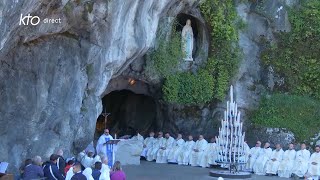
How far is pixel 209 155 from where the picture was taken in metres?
22.0

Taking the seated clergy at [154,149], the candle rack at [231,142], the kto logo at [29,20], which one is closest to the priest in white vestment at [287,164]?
the candle rack at [231,142]

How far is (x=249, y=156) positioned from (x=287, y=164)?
1.17 metres

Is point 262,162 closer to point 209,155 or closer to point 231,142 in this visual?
point 209,155

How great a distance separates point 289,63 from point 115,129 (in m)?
7.49

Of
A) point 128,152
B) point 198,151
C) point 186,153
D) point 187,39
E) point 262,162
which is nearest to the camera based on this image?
point 262,162

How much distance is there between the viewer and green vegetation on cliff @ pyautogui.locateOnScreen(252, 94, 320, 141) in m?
23.2

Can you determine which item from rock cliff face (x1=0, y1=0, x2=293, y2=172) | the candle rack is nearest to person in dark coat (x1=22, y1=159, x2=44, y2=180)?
rock cliff face (x1=0, y1=0, x2=293, y2=172)

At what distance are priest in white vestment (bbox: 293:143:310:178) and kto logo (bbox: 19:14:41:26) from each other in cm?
924

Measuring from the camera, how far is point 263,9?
24266 mm

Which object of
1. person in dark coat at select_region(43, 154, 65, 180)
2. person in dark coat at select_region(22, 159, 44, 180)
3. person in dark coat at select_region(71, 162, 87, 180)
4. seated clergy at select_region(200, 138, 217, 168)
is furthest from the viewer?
seated clergy at select_region(200, 138, 217, 168)

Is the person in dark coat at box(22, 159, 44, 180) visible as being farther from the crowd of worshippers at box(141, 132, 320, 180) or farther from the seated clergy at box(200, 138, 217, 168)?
the seated clergy at box(200, 138, 217, 168)

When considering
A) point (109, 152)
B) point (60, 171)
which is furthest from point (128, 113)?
point (60, 171)

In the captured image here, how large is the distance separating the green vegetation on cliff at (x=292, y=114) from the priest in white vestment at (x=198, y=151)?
7.95 feet

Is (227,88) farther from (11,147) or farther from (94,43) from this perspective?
(11,147)
